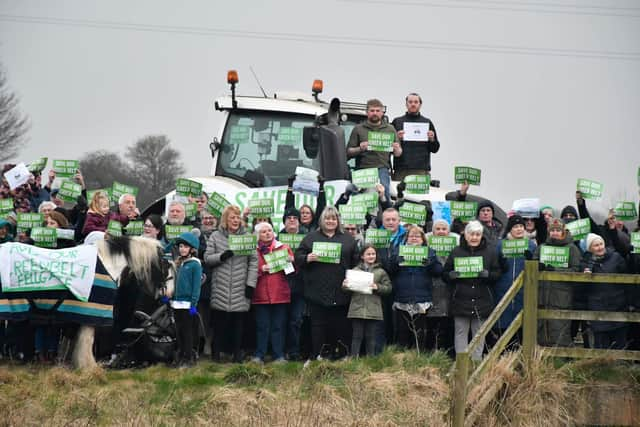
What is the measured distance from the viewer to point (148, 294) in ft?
41.3

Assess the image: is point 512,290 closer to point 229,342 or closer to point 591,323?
point 591,323

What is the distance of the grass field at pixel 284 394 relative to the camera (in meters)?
10.7

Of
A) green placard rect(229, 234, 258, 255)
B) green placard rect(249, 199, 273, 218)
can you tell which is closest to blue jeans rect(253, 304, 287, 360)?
green placard rect(229, 234, 258, 255)

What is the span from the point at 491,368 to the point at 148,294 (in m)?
3.83

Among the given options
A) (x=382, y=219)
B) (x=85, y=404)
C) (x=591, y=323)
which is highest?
(x=382, y=219)

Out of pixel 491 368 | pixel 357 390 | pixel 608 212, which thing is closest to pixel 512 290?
pixel 491 368

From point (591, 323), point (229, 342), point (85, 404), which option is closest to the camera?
point (85, 404)

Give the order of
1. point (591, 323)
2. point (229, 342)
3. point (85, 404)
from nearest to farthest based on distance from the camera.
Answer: point (85, 404) → point (591, 323) → point (229, 342)

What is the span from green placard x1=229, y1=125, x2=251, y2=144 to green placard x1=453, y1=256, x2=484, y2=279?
16.3 ft

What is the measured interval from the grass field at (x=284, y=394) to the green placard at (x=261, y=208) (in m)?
2.24

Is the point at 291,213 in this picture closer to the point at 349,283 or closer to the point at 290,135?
the point at 349,283

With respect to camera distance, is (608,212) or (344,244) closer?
(344,244)

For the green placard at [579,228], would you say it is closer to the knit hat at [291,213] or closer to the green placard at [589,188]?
the green placard at [589,188]

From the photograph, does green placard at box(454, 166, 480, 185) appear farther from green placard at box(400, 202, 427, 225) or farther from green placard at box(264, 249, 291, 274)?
→ green placard at box(264, 249, 291, 274)
